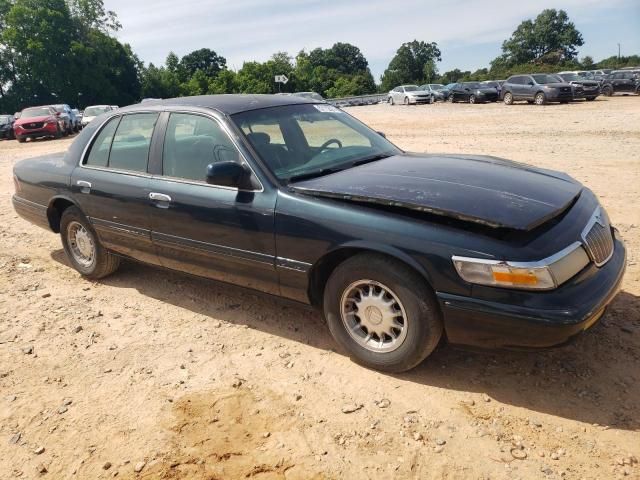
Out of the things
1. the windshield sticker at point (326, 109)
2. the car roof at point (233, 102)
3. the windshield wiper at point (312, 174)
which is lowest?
the windshield wiper at point (312, 174)

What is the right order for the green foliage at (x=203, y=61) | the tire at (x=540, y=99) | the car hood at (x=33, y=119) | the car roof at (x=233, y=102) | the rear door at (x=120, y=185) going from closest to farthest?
the car roof at (x=233, y=102) < the rear door at (x=120, y=185) < the car hood at (x=33, y=119) < the tire at (x=540, y=99) < the green foliage at (x=203, y=61)

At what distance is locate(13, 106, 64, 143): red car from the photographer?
23781mm

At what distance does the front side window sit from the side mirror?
0.22 metres

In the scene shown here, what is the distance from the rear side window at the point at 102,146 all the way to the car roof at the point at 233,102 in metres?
0.27

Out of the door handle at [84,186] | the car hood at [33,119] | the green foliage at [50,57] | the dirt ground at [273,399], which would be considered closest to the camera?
the dirt ground at [273,399]

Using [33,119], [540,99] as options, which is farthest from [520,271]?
[33,119]

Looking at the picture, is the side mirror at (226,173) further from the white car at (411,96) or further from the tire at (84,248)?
the white car at (411,96)

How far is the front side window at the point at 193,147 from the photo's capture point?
12.3 ft

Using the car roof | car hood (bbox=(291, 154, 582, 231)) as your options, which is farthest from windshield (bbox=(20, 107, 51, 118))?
car hood (bbox=(291, 154, 582, 231))

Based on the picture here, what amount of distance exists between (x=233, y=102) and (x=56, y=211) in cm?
236

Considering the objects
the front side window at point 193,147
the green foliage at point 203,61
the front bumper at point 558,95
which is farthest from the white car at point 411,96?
the green foliage at point 203,61

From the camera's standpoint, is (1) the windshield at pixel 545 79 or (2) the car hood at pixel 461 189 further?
(1) the windshield at pixel 545 79

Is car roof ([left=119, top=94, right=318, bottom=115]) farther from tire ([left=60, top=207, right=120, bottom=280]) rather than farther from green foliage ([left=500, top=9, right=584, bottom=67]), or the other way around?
green foliage ([left=500, top=9, right=584, bottom=67])

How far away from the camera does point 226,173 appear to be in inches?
131
